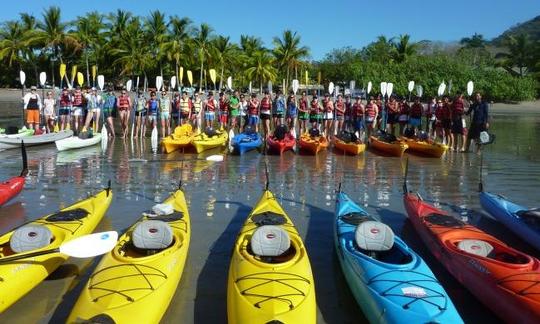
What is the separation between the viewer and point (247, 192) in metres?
9.23

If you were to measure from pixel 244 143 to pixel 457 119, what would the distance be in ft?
19.8

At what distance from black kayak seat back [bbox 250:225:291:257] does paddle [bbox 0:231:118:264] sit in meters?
1.40

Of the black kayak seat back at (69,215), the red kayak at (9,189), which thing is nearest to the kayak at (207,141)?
the red kayak at (9,189)

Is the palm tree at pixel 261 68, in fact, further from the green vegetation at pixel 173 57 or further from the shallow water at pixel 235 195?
the shallow water at pixel 235 195

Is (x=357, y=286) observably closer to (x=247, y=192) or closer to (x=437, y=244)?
(x=437, y=244)

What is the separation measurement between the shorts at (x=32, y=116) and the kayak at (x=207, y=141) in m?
5.51

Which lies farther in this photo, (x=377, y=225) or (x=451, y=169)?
(x=451, y=169)

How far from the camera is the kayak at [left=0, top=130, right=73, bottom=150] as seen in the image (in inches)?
524

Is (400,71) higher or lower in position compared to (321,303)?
higher

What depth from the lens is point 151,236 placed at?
5168mm

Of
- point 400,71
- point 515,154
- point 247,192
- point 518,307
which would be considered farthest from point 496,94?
point 518,307

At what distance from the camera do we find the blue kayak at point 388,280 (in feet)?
12.7

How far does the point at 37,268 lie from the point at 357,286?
10.3 feet

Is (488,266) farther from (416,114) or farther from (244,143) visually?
(416,114)
